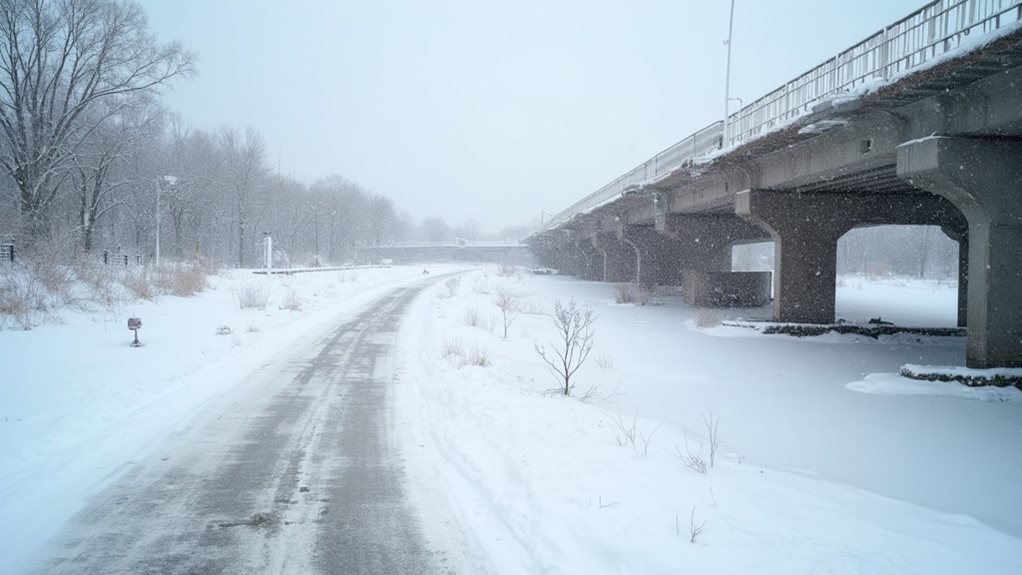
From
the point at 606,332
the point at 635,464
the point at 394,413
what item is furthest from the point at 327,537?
the point at 606,332

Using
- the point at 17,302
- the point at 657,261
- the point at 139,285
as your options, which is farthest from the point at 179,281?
the point at 657,261

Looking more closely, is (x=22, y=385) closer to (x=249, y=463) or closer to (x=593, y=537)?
(x=249, y=463)

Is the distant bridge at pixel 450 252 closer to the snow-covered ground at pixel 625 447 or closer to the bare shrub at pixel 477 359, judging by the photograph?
the snow-covered ground at pixel 625 447

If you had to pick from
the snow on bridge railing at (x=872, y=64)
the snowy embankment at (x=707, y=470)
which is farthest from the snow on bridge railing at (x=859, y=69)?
the snowy embankment at (x=707, y=470)

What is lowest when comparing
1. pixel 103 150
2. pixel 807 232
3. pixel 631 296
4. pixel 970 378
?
pixel 970 378

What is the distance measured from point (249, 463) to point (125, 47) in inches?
1198

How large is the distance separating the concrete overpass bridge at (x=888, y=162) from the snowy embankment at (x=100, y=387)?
13.6m

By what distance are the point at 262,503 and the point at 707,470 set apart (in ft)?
14.3

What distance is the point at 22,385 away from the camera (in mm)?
8625

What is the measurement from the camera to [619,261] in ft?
170

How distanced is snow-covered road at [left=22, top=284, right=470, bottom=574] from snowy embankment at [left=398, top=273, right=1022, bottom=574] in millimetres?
514

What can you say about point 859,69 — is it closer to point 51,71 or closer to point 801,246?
point 801,246

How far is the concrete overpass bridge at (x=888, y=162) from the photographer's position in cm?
1080

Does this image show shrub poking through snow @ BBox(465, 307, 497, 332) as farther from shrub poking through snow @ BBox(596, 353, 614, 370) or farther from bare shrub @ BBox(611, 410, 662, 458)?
bare shrub @ BBox(611, 410, 662, 458)
